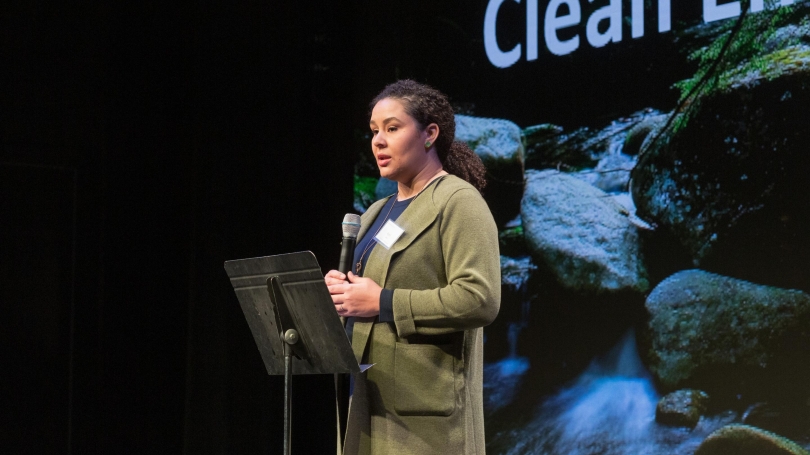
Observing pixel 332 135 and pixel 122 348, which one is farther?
pixel 332 135

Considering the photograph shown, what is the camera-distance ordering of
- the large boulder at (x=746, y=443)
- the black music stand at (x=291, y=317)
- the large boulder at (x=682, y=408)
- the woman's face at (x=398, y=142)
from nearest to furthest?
the black music stand at (x=291, y=317) < the woman's face at (x=398, y=142) < the large boulder at (x=746, y=443) < the large boulder at (x=682, y=408)

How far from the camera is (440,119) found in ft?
6.34

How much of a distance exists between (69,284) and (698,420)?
8.71 feet

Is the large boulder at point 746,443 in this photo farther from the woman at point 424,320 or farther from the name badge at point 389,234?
the name badge at point 389,234

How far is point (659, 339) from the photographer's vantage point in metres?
3.10

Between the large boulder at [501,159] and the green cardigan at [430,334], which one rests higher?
the large boulder at [501,159]

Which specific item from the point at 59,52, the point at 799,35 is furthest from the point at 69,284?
the point at 799,35

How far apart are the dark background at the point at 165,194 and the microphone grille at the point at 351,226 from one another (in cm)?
182

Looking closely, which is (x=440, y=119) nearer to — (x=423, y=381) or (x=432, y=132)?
(x=432, y=132)

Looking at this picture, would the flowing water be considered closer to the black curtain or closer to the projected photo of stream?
the projected photo of stream

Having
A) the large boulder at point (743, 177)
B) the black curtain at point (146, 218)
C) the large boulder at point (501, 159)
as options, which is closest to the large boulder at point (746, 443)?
the large boulder at point (743, 177)

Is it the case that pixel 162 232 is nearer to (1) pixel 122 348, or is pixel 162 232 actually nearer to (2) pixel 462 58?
(1) pixel 122 348

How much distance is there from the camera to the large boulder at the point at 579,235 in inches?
126

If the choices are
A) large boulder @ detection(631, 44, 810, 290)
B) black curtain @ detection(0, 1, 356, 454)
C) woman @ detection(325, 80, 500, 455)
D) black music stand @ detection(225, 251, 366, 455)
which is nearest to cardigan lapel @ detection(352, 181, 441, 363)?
woman @ detection(325, 80, 500, 455)
